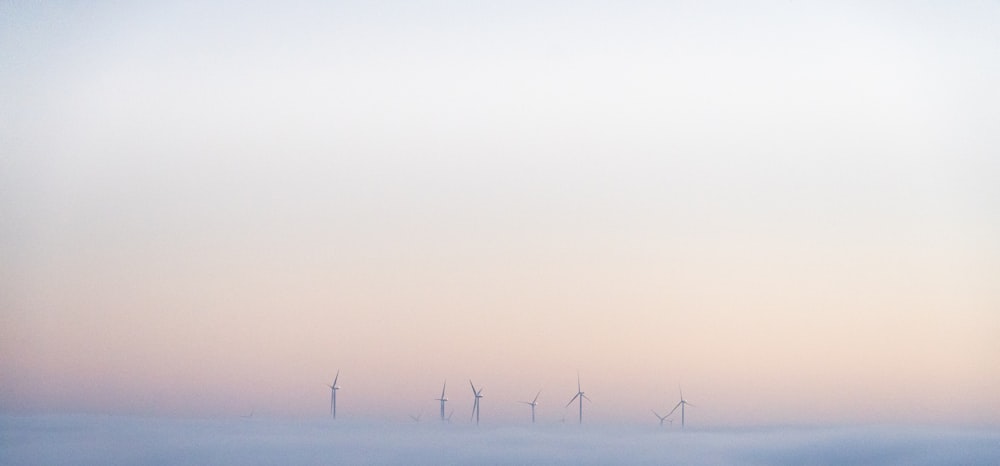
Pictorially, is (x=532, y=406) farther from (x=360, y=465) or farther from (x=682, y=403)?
(x=360, y=465)

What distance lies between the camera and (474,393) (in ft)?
341

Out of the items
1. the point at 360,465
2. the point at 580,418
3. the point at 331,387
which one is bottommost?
the point at 360,465

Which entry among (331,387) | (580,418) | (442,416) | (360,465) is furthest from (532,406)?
(360,465)

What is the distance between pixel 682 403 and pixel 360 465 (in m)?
87.2

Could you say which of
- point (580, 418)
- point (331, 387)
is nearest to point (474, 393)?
point (580, 418)

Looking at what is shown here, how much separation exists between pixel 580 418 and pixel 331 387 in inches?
1890

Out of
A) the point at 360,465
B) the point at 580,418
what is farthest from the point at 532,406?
the point at 360,465

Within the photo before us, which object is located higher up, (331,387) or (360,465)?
(331,387)

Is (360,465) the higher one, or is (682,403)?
(682,403)

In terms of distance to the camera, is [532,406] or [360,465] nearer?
[532,406]

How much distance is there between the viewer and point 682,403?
109m

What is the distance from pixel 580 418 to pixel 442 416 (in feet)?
86.7

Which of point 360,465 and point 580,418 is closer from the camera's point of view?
point 580,418

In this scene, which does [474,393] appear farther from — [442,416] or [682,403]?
[682,403]
